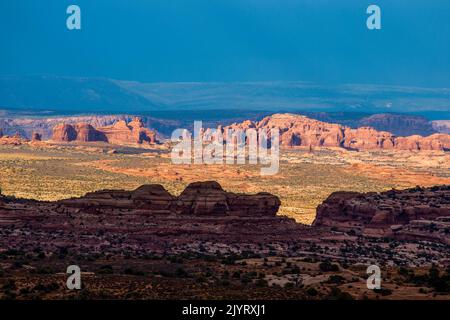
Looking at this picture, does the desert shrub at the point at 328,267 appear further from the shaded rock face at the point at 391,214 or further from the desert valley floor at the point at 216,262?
the shaded rock face at the point at 391,214

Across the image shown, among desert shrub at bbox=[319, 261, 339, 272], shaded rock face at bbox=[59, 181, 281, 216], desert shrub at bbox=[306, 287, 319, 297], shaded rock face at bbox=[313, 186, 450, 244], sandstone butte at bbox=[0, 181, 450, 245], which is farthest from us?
shaded rock face at bbox=[313, 186, 450, 244]

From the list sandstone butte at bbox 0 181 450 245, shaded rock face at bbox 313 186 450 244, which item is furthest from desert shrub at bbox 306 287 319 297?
shaded rock face at bbox 313 186 450 244

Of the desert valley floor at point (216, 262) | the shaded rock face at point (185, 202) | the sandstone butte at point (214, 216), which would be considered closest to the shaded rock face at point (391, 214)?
the sandstone butte at point (214, 216)

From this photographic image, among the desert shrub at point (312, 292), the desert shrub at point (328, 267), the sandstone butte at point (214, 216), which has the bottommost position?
the desert shrub at point (328, 267)

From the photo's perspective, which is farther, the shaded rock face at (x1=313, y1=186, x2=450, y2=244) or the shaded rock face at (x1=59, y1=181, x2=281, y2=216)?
the shaded rock face at (x1=313, y1=186, x2=450, y2=244)

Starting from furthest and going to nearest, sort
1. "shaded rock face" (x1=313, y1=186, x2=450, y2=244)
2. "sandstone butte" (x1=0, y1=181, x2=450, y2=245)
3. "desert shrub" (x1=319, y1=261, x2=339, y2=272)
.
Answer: "shaded rock face" (x1=313, y1=186, x2=450, y2=244)
"sandstone butte" (x1=0, y1=181, x2=450, y2=245)
"desert shrub" (x1=319, y1=261, x2=339, y2=272)

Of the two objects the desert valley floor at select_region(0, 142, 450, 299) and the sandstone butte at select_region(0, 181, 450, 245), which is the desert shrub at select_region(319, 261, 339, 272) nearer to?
the desert valley floor at select_region(0, 142, 450, 299)

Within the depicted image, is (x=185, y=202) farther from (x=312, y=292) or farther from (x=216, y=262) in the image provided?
(x=312, y=292)
